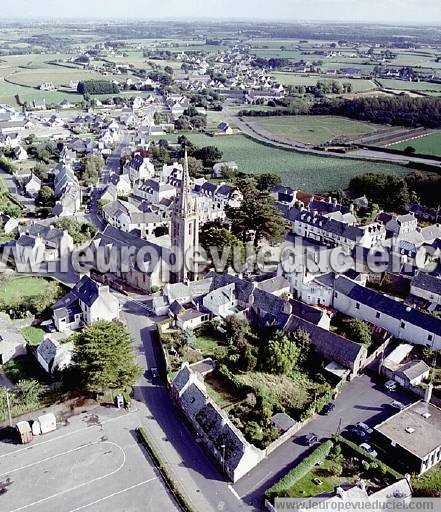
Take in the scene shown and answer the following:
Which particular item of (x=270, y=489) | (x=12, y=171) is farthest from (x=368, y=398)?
(x=12, y=171)

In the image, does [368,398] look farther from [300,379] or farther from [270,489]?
[270,489]

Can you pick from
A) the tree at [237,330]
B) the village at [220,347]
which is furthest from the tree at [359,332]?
the tree at [237,330]

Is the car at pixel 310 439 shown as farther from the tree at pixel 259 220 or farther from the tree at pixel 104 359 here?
the tree at pixel 259 220

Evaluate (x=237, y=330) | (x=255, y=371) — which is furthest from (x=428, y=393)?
(x=237, y=330)

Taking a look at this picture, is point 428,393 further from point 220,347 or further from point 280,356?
point 220,347

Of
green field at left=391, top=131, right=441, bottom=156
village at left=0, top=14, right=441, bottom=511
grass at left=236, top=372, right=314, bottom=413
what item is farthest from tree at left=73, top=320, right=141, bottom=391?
green field at left=391, top=131, right=441, bottom=156

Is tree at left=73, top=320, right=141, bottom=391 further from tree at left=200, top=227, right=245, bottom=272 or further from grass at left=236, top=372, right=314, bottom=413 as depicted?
tree at left=200, top=227, right=245, bottom=272
